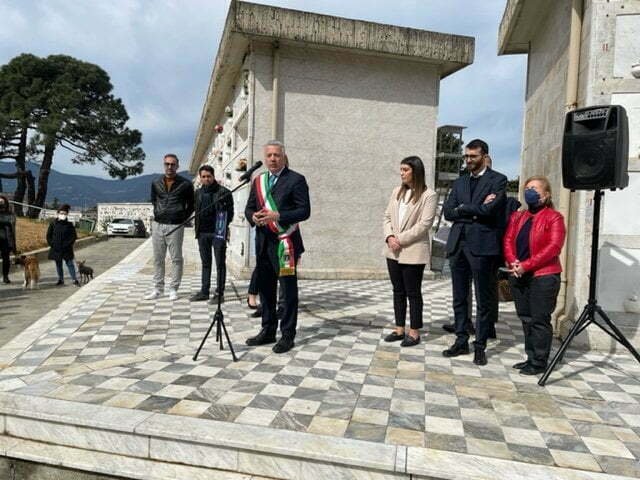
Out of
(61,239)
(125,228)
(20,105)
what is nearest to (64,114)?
(20,105)

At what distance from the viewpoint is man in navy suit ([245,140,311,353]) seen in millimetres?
3932

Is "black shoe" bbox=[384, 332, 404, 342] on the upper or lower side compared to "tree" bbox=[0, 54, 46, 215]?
lower

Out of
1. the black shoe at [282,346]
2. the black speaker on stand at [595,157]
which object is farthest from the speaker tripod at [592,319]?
the black shoe at [282,346]

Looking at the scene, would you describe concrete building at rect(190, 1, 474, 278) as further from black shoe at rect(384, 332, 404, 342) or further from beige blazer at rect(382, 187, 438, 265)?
beige blazer at rect(382, 187, 438, 265)

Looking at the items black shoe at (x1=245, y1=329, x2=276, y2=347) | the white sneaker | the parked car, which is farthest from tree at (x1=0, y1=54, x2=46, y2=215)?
black shoe at (x1=245, y1=329, x2=276, y2=347)

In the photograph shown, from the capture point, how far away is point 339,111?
9.41 m

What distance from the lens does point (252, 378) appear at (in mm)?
3324

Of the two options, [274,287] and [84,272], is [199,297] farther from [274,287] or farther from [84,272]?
[84,272]

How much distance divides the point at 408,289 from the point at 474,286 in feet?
2.06

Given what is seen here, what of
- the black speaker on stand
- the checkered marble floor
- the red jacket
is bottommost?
the checkered marble floor

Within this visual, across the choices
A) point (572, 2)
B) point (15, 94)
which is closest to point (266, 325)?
point (572, 2)

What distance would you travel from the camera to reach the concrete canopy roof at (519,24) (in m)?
6.09

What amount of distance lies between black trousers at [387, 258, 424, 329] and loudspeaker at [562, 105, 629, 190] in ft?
4.90

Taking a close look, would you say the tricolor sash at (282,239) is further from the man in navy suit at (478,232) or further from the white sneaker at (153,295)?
the white sneaker at (153,295)
